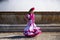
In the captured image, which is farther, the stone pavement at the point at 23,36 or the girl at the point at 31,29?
the girl at the point at 31,29

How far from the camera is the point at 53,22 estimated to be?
998 cm

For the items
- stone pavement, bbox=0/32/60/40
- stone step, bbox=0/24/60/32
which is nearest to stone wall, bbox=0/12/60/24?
stone step, bbox=0/24/60/32

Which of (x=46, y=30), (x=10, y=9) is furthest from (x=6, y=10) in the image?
(x=46, y=30)

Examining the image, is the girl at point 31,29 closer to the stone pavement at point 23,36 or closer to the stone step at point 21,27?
the stone pavement at point 23,36

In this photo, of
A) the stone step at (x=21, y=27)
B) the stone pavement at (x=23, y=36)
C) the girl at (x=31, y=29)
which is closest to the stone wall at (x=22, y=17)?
the stone step at (x=21, y=27)

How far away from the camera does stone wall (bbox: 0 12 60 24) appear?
9.80 meters

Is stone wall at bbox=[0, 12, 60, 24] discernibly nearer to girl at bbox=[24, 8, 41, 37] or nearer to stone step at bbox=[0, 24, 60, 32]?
stone step at bbox=[0, 24, 60, 32]

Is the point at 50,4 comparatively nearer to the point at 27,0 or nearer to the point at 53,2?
the point at 53,2

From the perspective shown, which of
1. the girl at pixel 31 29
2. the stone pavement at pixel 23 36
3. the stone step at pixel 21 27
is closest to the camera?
the stone pavement at pixel 23 36

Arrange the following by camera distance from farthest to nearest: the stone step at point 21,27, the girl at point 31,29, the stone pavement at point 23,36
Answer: the stone step at point 21,27 → the girl at point 31,29 → the stone pavement at point 23,36

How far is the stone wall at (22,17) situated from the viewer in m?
9.80

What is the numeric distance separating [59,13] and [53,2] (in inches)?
34.5

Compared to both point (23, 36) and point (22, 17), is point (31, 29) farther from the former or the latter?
point (22, 17)

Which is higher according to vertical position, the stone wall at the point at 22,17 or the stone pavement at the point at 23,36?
the stone wall at the point at 22,17
